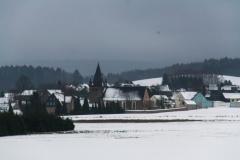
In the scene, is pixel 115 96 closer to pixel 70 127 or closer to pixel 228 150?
pixel 70 127

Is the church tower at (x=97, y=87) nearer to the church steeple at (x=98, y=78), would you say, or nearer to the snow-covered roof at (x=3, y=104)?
the church steeple at (x=98, y=78)

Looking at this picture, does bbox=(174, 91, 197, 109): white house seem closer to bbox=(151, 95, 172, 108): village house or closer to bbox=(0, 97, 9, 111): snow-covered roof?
bbox=(151, 95, 172, 108): village house

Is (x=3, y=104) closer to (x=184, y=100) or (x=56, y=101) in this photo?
(x=56, y=101)

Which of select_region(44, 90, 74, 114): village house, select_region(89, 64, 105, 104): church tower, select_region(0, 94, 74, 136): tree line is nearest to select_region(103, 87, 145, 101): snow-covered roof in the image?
select_region(89, 64, 105, 104): church tower

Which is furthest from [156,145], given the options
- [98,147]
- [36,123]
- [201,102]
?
[201,102]

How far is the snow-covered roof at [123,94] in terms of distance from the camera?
5665 inches

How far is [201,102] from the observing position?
169500 mm

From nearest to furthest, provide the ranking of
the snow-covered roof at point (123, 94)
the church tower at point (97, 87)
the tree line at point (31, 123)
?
the tree line at point (31, 123), the snow-covered roof at point (123, 94), the church tower at point (97, 87)

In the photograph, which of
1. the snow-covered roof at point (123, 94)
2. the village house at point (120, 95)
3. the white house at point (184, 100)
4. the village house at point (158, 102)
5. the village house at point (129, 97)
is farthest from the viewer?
the white house at point (184, 100)

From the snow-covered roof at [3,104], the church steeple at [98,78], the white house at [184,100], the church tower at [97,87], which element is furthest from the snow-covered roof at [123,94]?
the snow-covered roof at [3,104]

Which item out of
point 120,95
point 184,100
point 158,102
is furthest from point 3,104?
point 184,100

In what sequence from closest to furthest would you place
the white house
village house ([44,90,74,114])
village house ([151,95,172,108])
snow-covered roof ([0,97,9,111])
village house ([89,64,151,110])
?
1. village house ([44,90,74,114])
2. snow-covered roof ([0,97,9,111])
3. village house ([151,95,172,108])
4. village house ([89,64,151,110])
5. the white house

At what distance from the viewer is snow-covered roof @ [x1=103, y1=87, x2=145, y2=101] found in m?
144

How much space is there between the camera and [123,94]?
5733 inches
